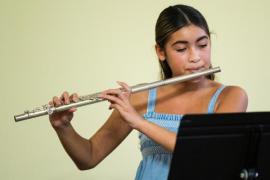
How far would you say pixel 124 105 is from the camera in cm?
103

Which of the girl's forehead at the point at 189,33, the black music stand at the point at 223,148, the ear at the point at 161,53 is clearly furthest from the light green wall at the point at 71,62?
the black music stand at the point at 223,148

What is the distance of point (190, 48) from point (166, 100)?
0.66ft

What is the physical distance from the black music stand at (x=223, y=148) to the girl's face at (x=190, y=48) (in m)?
0.37

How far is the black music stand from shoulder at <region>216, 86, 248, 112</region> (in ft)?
0.87

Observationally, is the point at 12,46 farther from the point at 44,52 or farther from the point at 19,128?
the point at 19,128

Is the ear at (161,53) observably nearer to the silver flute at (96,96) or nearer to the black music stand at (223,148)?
the silver flute at (96,96)

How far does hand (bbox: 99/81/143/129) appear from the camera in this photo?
3.31 feet

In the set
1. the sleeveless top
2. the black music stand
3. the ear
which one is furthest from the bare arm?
the black music stand

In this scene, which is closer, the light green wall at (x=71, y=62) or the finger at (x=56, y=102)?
the finger at (x=56, y=102)

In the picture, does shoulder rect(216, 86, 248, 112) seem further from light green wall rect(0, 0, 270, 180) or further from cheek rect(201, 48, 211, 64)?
light green wall rect(0, 0, 270, 180)

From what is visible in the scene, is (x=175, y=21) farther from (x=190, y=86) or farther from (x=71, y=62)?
(x=71, y=62)

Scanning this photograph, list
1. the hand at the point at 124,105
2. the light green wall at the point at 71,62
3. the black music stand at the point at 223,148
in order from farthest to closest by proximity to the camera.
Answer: the light green wall at the point at 71,62, the hand at the point at 124,105, the black music stand at the point at 223,148

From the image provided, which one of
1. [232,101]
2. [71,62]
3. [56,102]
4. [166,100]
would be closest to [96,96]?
[56,102]

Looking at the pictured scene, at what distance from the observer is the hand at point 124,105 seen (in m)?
1.01
